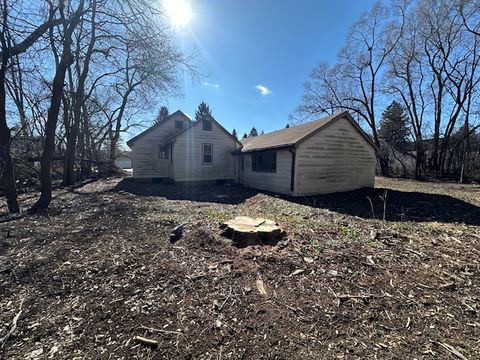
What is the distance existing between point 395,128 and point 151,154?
28.0 meters

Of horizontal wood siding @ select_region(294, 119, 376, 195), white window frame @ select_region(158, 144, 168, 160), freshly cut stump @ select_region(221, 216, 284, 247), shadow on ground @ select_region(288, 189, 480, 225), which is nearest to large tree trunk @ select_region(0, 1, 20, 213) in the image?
freshly cut stump @ select_region(221, 216, 284, 247)

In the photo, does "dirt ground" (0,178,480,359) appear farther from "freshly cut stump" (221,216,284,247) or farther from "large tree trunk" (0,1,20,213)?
"large tree trunk" (0,1,20,213)

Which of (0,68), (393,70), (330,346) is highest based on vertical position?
(393,70)

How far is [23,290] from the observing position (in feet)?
10.3

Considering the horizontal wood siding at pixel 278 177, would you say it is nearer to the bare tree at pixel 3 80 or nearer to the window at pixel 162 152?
the window at pixel 162 152

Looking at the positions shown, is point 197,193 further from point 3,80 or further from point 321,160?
point 3,80

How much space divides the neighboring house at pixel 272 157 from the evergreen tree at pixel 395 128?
18.0 meters

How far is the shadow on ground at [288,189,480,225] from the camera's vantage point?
7.25 m

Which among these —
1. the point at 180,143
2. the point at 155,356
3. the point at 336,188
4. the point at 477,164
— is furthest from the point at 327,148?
the point at 477,164

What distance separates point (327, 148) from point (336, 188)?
2139 mm

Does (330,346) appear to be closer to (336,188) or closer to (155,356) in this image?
(155,356)

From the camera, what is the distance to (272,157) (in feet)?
42.8

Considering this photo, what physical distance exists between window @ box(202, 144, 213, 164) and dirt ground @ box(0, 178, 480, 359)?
11095 mm

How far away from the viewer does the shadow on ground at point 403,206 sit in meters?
7.25
